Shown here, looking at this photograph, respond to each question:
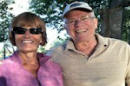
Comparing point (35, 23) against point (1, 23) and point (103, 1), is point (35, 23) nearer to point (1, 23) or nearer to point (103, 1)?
point (103, 1)

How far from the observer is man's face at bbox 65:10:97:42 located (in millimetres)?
4395

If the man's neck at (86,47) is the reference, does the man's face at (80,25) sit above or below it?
above

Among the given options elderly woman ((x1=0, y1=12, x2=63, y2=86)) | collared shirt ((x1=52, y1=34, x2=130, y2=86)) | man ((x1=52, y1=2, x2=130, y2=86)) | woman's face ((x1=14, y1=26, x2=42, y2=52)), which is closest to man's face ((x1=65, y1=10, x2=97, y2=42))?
man ((x1=52, y1=2, x2=130, y2=86))

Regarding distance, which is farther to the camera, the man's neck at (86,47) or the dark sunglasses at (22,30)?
the man's neck at (86,47)

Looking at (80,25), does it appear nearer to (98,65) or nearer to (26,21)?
(98,65)

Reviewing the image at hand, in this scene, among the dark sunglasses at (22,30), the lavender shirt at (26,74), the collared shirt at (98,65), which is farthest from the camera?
the collared shirt at (98,65)

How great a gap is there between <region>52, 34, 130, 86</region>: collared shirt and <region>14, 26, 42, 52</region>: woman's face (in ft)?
1.80

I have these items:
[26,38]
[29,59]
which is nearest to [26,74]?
[29,59]

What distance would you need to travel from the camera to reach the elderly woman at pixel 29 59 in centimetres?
352

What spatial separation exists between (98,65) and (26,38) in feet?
2.99

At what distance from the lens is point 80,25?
4387mm

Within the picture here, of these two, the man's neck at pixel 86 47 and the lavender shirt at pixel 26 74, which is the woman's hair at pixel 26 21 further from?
the man's neck at pixel 86 47

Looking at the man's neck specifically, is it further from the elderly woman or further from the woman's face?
the woman's face

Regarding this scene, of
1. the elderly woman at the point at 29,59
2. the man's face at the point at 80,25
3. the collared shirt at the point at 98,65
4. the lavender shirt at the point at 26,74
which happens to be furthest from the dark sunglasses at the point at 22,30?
the man's face at the point at 80,25
